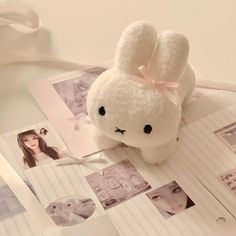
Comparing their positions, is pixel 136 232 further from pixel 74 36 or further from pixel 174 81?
pixel 74 36

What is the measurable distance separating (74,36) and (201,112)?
0.81ft

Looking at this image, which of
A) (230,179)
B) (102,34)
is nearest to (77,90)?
(102,34)

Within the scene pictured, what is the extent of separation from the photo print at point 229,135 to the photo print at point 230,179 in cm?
4

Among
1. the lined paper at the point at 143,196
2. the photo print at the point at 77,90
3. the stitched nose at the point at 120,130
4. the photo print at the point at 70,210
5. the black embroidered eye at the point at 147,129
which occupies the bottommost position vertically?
the photo print at the point at 70,210

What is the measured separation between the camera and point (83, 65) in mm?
739

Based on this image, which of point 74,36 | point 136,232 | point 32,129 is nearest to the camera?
point 136,232

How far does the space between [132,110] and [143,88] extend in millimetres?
27

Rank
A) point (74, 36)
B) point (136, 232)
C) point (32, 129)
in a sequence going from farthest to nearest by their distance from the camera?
1. point (74, 36)
2. point (32, 129)
3. point (136, 232)

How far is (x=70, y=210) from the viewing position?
554 mm

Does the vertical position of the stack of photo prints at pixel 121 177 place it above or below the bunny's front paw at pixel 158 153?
below

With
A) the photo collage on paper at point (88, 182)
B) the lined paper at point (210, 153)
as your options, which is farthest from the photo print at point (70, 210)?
the lined paper at point (210, 153)

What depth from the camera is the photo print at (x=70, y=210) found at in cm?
54

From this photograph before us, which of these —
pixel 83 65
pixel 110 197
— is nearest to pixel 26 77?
pixel 83 65

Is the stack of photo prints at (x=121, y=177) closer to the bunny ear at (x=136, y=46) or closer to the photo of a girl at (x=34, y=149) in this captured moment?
the photo of a girl at (x=34, y=149)
